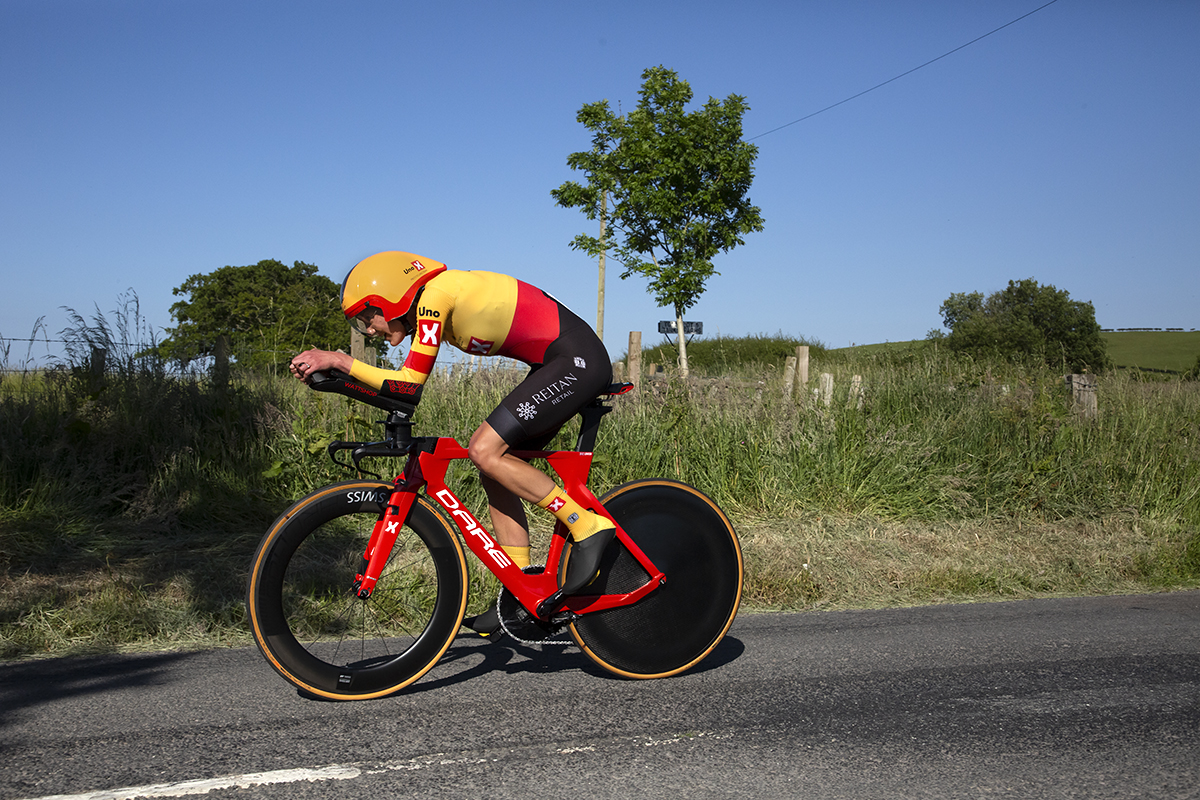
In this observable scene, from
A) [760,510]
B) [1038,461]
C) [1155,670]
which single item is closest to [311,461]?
[760,510]

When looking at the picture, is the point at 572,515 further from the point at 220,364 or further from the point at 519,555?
the point at 220,364

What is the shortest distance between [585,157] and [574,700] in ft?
94.1

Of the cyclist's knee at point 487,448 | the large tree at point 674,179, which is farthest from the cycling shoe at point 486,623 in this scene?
the large tree at point 674,179

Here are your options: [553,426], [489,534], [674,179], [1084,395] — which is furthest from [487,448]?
[674,179]

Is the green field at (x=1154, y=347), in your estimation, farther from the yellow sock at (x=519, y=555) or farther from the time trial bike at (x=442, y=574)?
the yellow sock at (x=519, y=555)

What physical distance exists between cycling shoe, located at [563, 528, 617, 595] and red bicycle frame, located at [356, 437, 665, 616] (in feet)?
0.23

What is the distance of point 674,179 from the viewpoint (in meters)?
29.5

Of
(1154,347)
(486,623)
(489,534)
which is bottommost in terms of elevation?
(486,623)

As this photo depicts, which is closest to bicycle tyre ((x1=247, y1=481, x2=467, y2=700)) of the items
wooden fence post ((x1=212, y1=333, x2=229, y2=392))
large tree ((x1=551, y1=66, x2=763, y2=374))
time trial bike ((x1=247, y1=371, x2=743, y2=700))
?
time trial bike ((x1=247, y1=371, x2=743, y2=700))

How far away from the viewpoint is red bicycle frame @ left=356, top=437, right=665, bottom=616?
3529 millimetres

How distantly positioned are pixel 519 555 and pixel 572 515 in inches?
14.4

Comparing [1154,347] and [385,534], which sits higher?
[1154,347]

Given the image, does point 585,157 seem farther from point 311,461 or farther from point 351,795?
point 351,795

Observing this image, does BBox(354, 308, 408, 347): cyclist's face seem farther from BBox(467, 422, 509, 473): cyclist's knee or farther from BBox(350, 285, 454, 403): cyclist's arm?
BBox(467, 422, 509, 473): cyclist's knee
